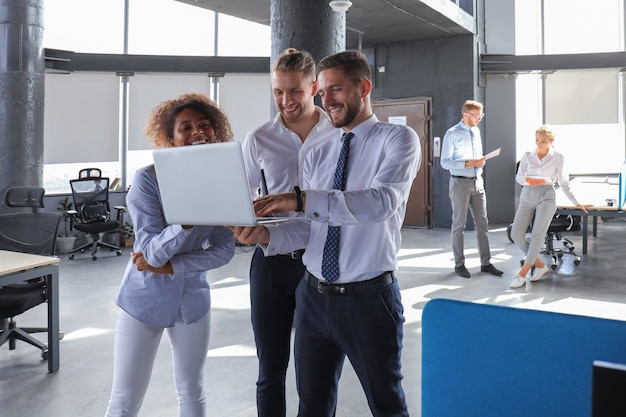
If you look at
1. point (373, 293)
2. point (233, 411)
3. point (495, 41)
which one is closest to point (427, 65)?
point (495, 41)

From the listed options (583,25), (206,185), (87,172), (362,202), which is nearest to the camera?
(206,185)

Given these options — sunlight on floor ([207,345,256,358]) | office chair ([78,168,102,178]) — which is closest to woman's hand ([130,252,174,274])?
sunlight on floor ([207,345,256,358])

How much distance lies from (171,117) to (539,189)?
5.12m

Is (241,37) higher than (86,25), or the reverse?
(241,37)

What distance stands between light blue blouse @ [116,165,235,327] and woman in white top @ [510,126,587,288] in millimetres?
4909

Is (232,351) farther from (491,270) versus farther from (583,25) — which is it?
(583,25)

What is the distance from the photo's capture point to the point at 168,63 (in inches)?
397

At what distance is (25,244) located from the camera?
14.5 ft

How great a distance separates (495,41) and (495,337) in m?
12.1

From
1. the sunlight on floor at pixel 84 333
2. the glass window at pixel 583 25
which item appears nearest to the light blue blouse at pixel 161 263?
the sunlight on floor at pixel 84 333

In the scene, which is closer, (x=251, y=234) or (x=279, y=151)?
(x=251, y=234)

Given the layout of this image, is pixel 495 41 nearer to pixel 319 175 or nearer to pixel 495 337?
pixel 319 175

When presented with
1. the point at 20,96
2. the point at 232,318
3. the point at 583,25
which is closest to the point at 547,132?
the point at 232,318

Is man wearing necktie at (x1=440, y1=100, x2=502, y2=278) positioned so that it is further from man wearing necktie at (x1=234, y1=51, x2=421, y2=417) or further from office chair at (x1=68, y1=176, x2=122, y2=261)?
office chair at (x1=68, y1=176, x2=122, y2=261)
